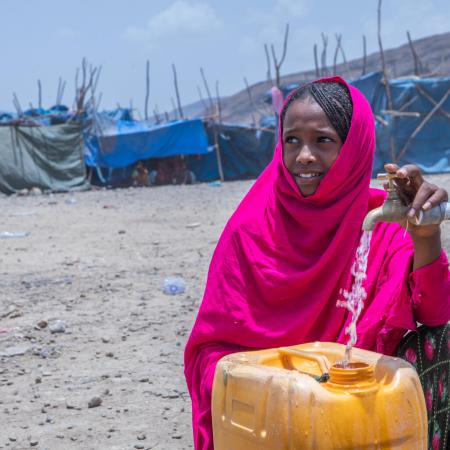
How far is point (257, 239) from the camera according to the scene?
229 centimetres

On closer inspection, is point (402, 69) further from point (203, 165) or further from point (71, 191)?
point (71, 191)

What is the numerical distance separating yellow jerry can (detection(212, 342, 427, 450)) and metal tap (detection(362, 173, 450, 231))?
0.31 meters

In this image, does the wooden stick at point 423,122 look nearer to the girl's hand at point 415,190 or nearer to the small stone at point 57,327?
the small stone at point 57,327

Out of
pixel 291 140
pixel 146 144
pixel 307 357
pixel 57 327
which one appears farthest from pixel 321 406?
pixel 146 144

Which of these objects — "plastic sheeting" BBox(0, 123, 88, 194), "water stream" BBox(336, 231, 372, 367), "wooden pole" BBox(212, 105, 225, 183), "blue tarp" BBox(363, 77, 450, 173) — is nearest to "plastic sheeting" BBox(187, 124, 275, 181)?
"wooden pole" BBox(212, 105, 225, 183)

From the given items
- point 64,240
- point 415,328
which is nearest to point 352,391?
point 415,328

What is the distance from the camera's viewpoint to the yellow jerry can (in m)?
1.67

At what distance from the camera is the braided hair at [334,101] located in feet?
7.33

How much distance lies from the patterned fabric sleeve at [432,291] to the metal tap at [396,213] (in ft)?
0.70

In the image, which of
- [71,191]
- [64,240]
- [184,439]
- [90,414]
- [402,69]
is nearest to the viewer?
[184,439]

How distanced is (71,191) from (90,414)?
1605 cm

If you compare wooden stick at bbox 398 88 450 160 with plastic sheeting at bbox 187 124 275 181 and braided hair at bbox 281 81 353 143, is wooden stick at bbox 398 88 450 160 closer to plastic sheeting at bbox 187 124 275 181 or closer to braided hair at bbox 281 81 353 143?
plastic sheeting at bbox 187 124 275 181

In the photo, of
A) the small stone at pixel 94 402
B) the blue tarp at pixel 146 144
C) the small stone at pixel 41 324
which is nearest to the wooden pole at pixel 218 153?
the blue tarp at pixel 146 144

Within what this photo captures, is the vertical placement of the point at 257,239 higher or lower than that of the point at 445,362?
higher
